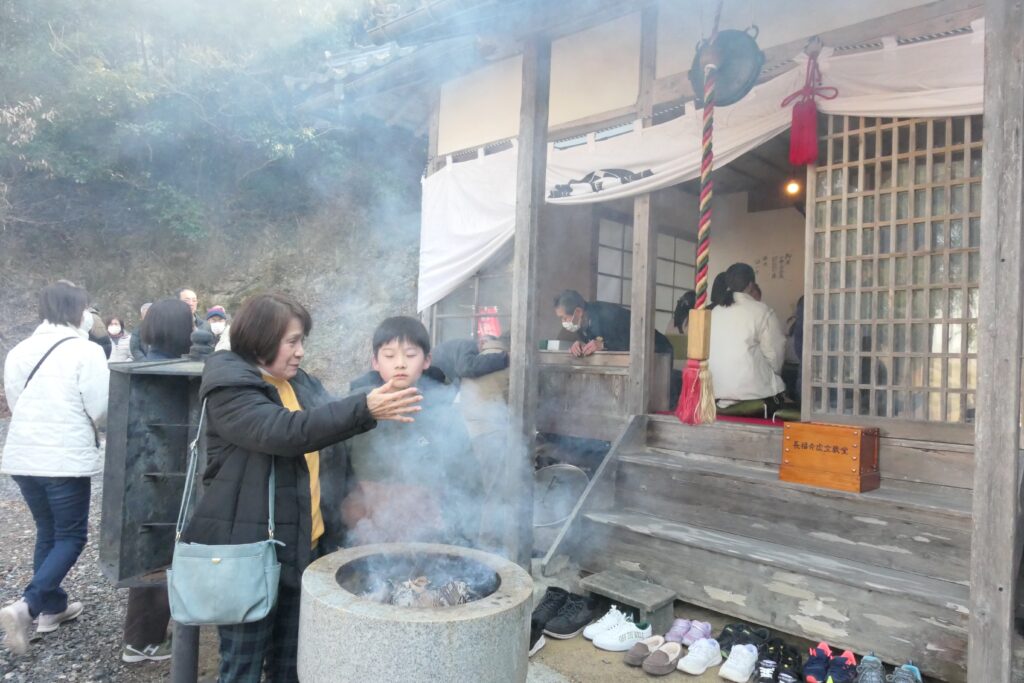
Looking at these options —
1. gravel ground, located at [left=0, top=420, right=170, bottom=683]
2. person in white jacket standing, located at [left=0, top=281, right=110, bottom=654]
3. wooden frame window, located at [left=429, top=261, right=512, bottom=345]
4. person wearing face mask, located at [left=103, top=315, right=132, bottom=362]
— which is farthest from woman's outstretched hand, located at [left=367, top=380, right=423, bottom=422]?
person wearing face mask, located at [left=103, top=315, right=132, bottom=362]

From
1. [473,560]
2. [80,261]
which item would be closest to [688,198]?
[473,560]

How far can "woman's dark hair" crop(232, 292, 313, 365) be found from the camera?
2.64 m

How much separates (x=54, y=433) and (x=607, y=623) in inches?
150

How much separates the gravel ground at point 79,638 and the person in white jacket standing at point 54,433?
0.45ft

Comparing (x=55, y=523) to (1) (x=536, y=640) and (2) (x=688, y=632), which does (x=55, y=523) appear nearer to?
(1) (x=536, y=640)

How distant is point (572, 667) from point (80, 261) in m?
16.3

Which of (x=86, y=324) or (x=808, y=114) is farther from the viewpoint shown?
(x=86, y=324)

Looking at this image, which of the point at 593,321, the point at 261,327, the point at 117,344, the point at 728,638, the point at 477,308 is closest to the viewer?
the point at 261,327

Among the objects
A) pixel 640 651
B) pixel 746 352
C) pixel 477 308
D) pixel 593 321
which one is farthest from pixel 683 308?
pixel 640 651

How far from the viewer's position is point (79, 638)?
13.9 feet

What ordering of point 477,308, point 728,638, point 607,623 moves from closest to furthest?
point 728,638 < point 607,623 < point 477,308

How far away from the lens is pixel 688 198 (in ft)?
31.7

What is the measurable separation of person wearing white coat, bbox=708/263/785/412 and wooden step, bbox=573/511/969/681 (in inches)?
64.1

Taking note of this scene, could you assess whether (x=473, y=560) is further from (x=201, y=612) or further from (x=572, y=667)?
(x=572, y=667)
